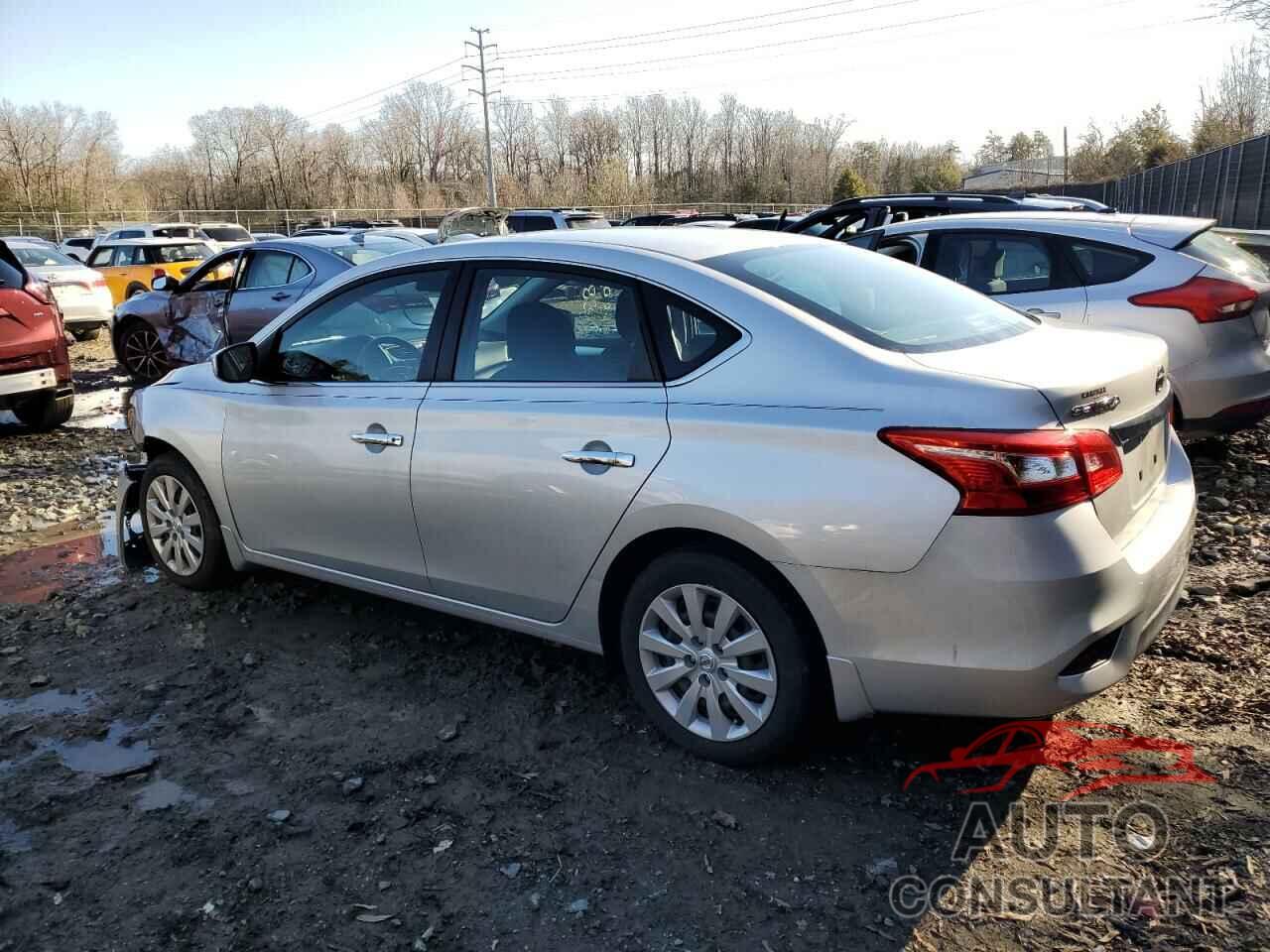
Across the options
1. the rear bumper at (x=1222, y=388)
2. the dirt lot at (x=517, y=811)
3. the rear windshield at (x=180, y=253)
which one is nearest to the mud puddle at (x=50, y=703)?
the dirt lot at (x=517, y=811)

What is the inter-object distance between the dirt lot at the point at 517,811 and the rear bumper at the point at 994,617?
450mm

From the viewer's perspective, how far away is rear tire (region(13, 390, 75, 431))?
8898 millimetres

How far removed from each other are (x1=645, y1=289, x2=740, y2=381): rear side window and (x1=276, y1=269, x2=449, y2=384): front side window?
40.7 inches

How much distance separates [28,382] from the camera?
8398mm

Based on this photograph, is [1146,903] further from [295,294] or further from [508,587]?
[295,294]

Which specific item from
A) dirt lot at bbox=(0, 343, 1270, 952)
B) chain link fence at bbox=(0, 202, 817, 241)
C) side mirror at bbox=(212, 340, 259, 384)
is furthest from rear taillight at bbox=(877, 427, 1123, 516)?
chain link fence at bbox=(0, 202, 817, 241)

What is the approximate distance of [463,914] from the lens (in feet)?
8.75

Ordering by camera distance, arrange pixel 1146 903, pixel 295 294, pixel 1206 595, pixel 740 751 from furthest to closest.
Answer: pixel 295 294, pixel 1206 595, pixel 740 751, pixel 1146 903

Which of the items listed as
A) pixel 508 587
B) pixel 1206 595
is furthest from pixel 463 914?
pixel 1206 595

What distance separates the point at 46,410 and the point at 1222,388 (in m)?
9.32

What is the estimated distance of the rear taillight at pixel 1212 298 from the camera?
564 cm

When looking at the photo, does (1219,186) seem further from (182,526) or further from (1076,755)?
(182,526)

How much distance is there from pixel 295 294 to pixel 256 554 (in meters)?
5.76

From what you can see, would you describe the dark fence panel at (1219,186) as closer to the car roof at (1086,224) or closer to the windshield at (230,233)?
the car roof at (1086,224)
